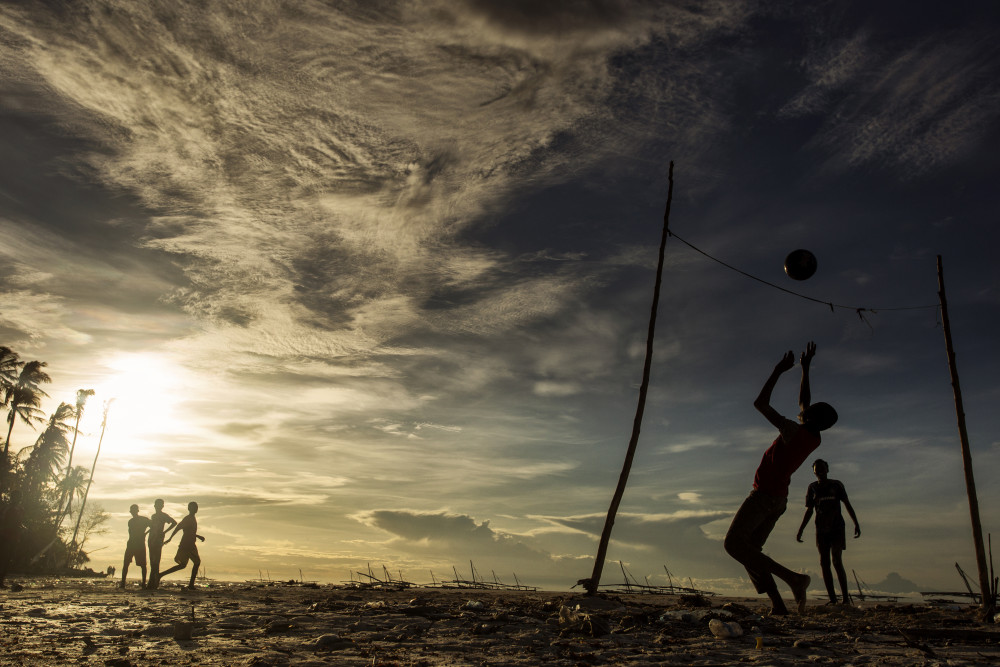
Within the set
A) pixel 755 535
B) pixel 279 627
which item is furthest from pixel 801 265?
pixel 279 627

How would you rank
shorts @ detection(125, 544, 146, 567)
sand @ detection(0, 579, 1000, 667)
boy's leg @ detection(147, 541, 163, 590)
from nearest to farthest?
sand @ detection(0, 579, 1000, 667) < boy's leg @ detection(147, 541, 163, 590) < shorts @ detection(125, 544, 146, 567)

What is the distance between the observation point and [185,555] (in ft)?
52.6

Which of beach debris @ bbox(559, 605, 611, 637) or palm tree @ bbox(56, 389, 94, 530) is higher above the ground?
palm tree @ bbox(56, 389, 94, 530)

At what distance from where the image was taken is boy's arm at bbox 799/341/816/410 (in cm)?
795

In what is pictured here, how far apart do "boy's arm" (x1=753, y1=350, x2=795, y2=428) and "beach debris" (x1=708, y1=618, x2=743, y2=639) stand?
2.53 m

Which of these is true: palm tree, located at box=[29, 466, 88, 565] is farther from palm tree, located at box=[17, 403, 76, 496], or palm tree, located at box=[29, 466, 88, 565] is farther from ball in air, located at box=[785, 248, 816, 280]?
ball in air, located at box=[785, 248, 816, 280]

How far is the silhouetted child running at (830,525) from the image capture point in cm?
1063

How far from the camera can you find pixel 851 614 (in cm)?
859

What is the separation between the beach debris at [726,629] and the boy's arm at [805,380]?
2.86 m

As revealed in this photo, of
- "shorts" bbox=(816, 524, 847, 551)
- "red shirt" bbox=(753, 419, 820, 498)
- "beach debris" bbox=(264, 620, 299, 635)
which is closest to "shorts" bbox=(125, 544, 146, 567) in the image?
"beach debris" bbox=(264, 620, 299, 635)

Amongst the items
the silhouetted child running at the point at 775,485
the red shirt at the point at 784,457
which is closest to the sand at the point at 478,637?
the silhouetted child running at the point at 775,485

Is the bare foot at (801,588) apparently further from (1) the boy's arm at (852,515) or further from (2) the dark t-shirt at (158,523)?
(2) the dark t-shirt at (158,523)

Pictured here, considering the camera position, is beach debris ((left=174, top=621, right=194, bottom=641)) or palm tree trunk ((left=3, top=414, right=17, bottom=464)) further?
palm tree trunk ((left=3, top=414, right=17, bottom=464))

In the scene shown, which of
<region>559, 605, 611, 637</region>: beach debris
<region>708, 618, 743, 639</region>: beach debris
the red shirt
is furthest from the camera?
the red shirt
